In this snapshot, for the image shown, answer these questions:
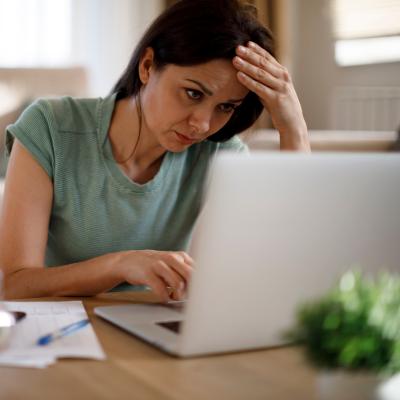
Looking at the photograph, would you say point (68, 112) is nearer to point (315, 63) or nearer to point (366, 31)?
point (366, 31)

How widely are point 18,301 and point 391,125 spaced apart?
12.0 feet

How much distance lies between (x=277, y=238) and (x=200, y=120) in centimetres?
69

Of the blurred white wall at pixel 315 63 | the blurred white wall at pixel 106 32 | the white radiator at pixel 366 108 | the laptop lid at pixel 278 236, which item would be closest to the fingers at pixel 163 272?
the laptop lid at pixel 278 236

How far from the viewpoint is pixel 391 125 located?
4.50m

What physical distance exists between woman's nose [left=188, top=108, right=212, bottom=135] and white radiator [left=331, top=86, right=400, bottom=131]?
3.09 m

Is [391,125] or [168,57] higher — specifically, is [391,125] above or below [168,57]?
below

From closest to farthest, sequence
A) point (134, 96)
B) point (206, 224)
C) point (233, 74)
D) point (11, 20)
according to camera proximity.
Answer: point (206, 224) < point (233, 74) < point (134, 96) < point (11, 20)

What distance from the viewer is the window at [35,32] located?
15.6ft

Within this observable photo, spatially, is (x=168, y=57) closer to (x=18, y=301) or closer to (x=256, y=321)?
(x=18, y=301)

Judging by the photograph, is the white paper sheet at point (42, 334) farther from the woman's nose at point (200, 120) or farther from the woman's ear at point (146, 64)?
the woman's ear at point (146, 64)

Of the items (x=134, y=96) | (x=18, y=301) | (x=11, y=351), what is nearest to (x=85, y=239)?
(x=134, y=96)

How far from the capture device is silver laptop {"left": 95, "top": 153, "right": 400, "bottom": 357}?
0.77 meters

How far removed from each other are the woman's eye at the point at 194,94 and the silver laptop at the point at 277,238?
0.65 m

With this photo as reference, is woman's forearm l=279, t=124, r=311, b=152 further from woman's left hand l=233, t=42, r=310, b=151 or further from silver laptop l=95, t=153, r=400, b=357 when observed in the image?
silver laptop l=95, t=153, r=400, b=357
